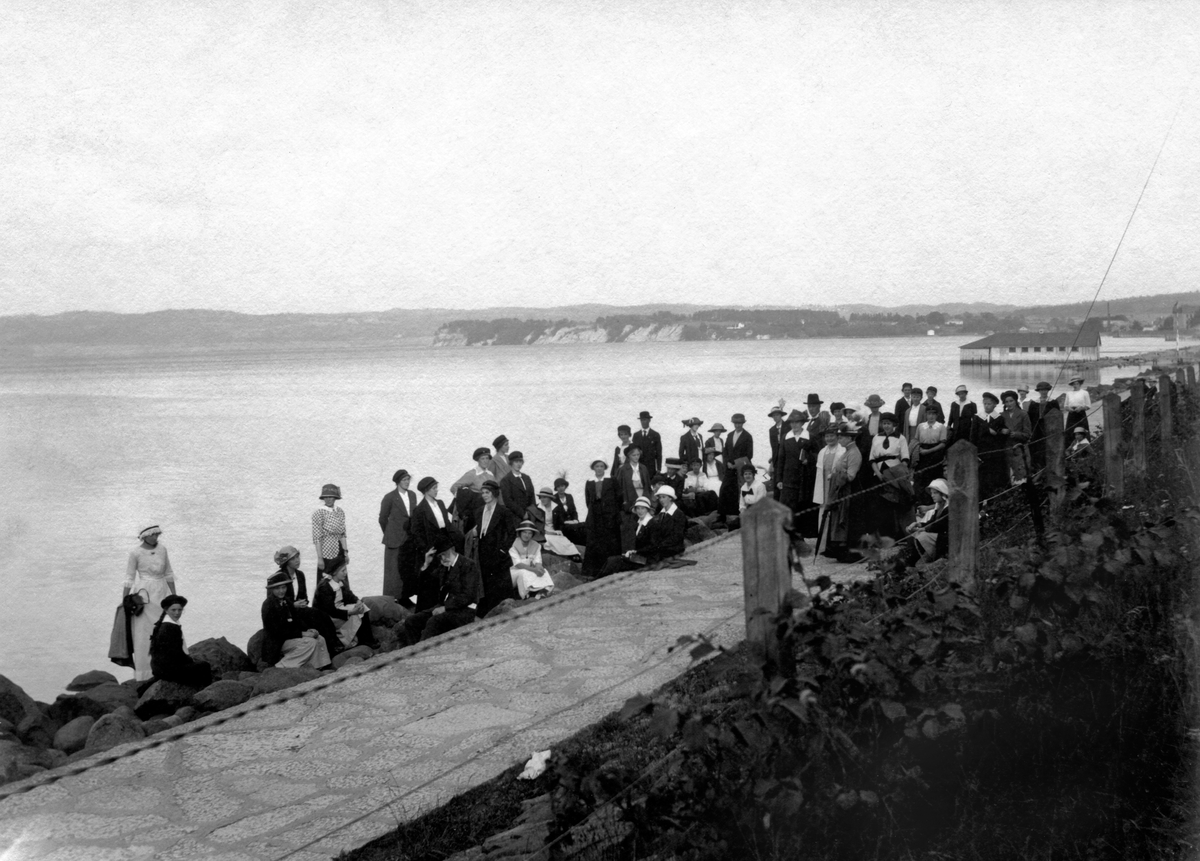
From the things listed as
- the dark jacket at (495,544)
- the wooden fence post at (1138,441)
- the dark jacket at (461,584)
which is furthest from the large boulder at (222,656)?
the wooden fence post at (1138,441)

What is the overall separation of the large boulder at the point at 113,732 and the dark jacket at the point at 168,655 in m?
0.73

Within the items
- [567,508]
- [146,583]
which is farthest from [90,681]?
[567,508]

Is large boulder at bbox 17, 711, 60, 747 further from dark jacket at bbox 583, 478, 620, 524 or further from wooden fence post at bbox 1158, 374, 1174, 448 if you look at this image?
wooden fence post at bbox 1158, 374, 1174, 448

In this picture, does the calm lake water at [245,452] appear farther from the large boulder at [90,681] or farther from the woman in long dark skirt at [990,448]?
the woman in long dark skirt at [990,448]

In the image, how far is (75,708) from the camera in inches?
392

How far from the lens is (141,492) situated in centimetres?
4128

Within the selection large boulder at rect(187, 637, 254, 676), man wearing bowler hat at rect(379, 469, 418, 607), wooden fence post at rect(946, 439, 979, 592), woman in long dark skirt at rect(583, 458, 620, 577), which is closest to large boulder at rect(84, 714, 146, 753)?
large boulder at rect(187, 637, 254, 676)

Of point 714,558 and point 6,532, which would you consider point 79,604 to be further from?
point 714,558

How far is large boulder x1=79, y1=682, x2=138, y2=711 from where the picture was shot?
9.93m

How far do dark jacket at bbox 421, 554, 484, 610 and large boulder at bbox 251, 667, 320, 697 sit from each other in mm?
2012

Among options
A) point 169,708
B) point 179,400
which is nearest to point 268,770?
point 169,708

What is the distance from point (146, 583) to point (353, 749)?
4909mm

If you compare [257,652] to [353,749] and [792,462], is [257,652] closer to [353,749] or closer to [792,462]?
[353,749]

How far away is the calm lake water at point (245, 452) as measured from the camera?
23938 mm
